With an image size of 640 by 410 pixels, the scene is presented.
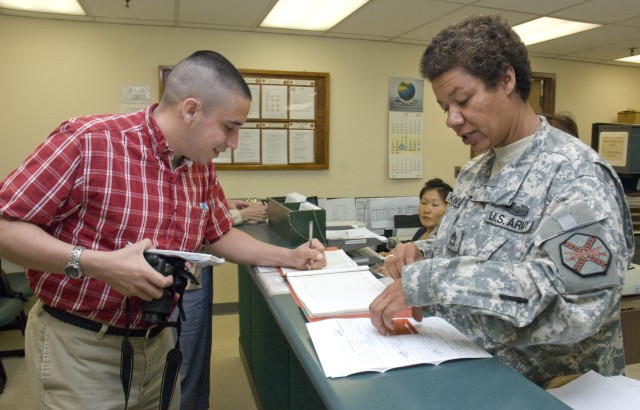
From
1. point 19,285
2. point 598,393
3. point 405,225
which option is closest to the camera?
point 598,393

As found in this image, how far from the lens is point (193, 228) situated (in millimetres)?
1287

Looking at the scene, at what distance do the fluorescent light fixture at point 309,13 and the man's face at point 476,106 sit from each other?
2256 millimetres

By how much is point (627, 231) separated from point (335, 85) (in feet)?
10.7

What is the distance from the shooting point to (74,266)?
98 centimetres

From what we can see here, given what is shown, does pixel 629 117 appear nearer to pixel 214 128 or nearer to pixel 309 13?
pixel 309 13

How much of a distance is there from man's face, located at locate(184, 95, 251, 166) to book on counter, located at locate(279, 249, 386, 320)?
1.44ft

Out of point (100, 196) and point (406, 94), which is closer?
point (100, 196)

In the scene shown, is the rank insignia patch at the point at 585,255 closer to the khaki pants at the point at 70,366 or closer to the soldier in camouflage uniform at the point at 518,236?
the soldier in camouflage uniform at the point at 518,236

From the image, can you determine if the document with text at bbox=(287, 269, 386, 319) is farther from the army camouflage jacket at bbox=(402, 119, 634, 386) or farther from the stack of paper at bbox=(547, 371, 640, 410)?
the stack of paper at bbox=(547, 371, 640, 410)

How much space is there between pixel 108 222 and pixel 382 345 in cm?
69

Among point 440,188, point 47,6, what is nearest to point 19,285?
point 47,6

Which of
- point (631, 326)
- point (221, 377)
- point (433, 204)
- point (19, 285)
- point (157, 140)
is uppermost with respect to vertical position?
point (157, 140)

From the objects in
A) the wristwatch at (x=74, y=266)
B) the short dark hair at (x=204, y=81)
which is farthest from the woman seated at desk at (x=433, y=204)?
the wristwatch at (x=74, y=266)

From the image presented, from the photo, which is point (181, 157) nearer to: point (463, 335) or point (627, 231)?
point (463, 335)
